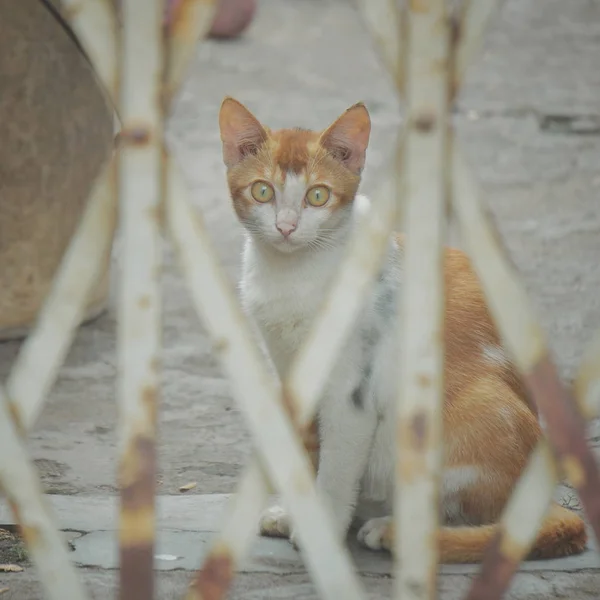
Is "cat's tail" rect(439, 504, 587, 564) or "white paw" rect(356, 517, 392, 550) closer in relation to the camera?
"cat's tail" rect(439, 504, 587, 564)

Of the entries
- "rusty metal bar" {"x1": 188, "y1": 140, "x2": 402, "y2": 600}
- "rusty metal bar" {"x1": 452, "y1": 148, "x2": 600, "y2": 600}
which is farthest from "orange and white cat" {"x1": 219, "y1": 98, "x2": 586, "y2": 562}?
"rusty metal bar" {"x1": 188, "y1": 140, "x2": 402, "y2": 600}

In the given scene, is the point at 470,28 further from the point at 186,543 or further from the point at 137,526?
the point at 186,543

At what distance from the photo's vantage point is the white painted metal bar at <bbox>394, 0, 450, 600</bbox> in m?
1.78

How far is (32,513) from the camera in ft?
6.15

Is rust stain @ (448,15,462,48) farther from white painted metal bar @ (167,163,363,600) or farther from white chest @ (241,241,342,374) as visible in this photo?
white chest @ (241,241,342,374)

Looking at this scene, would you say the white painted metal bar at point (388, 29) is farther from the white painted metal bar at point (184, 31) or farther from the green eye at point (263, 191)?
the green eye at point (263, 191)

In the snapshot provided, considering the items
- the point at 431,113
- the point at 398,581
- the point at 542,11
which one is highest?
the point at 542,11

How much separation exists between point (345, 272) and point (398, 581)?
1.63 feet

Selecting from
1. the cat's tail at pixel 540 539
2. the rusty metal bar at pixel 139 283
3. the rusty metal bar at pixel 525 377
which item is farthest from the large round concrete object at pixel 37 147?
the rusty metal bar at pixel 525 377

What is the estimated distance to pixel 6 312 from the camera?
4.31 meters

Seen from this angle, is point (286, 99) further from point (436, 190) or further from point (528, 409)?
point (436, 190)

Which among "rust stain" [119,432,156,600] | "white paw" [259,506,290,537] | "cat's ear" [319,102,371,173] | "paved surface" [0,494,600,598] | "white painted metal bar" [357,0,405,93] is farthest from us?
"white paw" [259,506,290,537]

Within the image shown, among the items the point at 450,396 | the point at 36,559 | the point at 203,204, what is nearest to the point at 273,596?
the point at 450,396

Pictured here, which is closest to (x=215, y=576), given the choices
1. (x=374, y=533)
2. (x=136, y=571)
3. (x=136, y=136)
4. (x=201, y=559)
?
(x=136, y=571)
